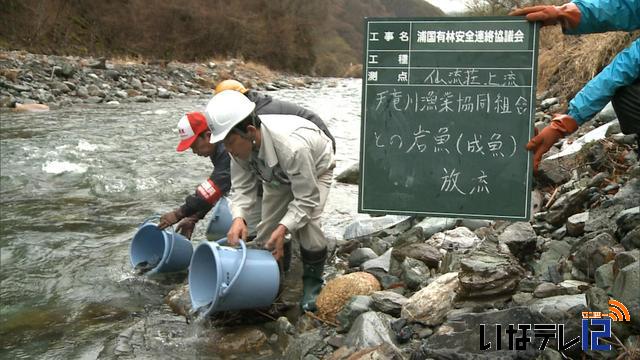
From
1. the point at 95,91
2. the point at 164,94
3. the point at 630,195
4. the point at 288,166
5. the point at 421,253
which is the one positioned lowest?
the point at 421,253

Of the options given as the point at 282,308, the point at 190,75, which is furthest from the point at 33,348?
the point at 190,75

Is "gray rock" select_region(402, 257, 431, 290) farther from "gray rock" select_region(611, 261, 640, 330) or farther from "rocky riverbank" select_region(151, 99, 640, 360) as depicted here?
"gray rock" select_region(611, 261, 640, 330)

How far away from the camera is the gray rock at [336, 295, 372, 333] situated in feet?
10.5

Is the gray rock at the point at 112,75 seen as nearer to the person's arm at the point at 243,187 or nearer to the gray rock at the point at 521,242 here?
the person's arm at the point at 243,187

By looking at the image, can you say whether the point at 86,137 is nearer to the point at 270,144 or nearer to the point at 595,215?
the point at 270,144

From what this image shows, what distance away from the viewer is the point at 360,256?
4355 millimetres

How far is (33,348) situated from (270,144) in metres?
1.73

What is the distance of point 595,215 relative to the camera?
11.2 feet

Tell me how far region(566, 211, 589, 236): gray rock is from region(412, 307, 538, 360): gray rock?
1.18 m

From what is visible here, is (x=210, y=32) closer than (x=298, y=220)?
No

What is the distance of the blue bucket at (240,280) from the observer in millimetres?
3262

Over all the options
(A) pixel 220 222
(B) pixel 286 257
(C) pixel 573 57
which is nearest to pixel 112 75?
(C) pixel 573 57

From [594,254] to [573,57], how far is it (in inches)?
234

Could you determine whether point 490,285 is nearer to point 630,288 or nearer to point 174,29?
point 630,288
